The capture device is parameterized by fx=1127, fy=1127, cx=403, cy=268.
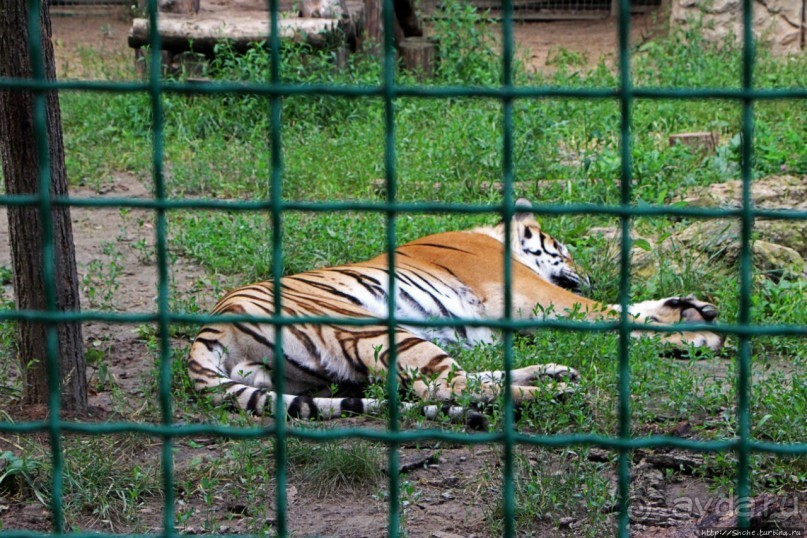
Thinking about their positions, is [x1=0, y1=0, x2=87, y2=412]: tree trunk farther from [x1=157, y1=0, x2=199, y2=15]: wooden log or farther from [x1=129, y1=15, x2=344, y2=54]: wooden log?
[x1=157, y1=0, x2=199, y2=15]: wooden log

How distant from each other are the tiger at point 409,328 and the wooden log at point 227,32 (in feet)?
13.0

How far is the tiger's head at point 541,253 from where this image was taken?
6.02m

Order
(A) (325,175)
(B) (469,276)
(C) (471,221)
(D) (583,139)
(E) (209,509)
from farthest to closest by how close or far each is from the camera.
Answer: (D) (583,139)
(A) (325,175)
(C) (471,221)
(B) (469,276)
(E) (209,509)

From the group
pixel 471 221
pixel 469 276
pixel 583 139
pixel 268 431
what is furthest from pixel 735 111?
pixel 268 431

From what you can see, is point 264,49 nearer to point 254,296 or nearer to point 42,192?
point 254,296

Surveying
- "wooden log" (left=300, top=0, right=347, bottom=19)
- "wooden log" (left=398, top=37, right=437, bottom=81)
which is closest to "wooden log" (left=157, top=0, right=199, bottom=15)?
"wooden log" (left=300, top=0, right=347, bottom=19)

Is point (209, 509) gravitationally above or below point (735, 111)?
below

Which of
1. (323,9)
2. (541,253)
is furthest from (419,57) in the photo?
(541,253)

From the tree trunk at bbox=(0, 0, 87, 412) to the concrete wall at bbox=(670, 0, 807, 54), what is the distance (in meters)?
9.16

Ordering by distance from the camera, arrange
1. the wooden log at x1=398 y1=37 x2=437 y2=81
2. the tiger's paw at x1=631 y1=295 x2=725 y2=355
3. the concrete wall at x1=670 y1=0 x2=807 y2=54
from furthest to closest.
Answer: the concrete wall at x1=670 y1=0 x2=807 y2=54 → the wooden log at x1=398 y1=37 x2=437 y2=81 → the tiger's paw at x1=631 y1=295 x2=725 y2=355

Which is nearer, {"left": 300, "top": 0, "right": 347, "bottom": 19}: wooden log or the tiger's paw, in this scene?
the tiger's paw

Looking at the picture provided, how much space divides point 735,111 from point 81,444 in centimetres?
633

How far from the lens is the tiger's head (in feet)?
19.7

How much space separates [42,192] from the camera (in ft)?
6.93
